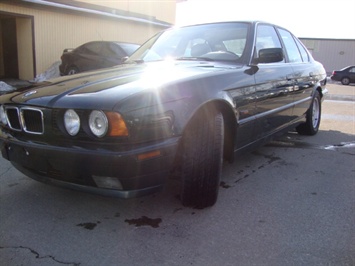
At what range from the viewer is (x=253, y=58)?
11.0 ft

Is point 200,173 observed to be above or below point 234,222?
above

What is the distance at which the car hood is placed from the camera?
2203 millimetres

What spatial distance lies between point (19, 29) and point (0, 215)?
427 inches

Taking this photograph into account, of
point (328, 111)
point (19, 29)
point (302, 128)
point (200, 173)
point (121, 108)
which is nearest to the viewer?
point (121, 108)

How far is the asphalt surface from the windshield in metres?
1.27

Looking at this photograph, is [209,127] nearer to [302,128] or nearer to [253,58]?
[253,58]

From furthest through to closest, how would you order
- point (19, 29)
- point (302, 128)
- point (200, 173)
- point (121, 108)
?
1. point (19, 29)
2. point (302, 128)
3. point (200, 173)
4. point (121, 108)

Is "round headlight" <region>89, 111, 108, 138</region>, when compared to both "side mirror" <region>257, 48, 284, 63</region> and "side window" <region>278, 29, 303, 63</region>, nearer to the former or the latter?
"side mirror" <region>257, 48, 284, 63</region>

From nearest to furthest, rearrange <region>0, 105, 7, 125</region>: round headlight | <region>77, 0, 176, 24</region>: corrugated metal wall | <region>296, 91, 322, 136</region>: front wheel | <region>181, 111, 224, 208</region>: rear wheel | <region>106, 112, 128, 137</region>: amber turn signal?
<region>106, 112, 128, 137</region>: amber turn signal → <region>181, 111, 224, 208</region>: rear wheel → <region>0, 105, 7, 125</region>: round headlight → <region>296, 91, 322, 136</region>: front wheel → <region>77, 0, 176, 24</region>: corrugated metal wall

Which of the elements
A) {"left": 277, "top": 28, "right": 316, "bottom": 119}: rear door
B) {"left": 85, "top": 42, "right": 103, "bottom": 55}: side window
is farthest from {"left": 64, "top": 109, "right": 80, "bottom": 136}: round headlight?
{"left": 85, "top": 42, "right": 103, "bottom": 55}: side window

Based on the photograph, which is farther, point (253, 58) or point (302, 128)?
point (302, 128)

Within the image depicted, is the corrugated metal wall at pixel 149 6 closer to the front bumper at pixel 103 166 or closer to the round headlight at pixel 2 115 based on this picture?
the round headlight at pixel 2 115

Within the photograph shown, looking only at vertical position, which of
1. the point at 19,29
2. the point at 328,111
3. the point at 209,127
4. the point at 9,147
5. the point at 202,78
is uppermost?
the point at 19,29

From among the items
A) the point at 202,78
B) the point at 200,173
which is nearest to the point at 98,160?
the point at 200,173
